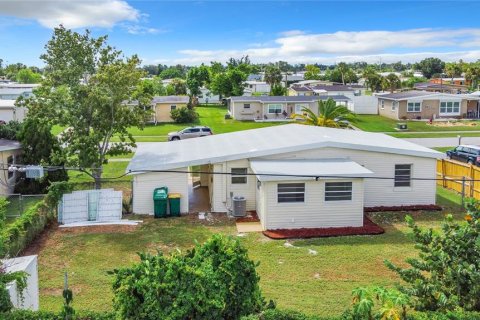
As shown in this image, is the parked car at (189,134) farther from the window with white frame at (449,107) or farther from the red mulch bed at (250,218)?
the window with white frame at (449,107)

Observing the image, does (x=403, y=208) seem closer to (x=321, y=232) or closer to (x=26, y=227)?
(x=321, y=232)

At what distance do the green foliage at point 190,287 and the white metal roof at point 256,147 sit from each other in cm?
1204

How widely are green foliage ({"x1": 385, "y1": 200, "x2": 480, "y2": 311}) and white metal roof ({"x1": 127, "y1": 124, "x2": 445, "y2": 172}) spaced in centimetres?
1175

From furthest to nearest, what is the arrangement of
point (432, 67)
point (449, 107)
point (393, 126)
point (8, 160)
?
point (432, 67), point (449, 107), point (393, 126), point (8, 160)

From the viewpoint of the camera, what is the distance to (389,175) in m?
22.1

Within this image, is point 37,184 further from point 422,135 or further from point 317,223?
point 422,135

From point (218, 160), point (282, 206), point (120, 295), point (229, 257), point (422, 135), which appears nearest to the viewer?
point (120, 295)

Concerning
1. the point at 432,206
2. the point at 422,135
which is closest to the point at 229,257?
the point at 432,206

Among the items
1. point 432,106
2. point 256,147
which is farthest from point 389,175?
point 432,106

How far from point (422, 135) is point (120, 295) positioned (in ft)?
138

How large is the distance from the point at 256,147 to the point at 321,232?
5678 mm

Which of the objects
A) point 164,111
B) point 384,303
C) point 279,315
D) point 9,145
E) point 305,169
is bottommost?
point 279,315

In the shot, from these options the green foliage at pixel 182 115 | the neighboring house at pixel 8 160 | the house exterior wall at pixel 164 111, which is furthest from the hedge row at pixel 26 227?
the house exterior wall at pixel 164 111

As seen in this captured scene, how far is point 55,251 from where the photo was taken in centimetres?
1662
